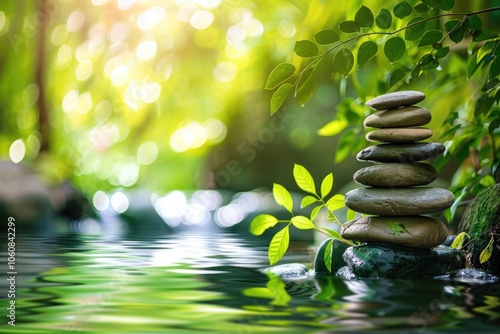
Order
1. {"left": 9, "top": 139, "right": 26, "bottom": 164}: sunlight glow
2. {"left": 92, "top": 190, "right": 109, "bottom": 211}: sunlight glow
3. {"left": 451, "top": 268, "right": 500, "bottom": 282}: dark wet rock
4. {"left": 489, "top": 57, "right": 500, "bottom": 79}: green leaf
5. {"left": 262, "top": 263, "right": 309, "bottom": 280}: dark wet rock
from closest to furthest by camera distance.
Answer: {"left": 489, "top": 57, "right": 500, "bottom": 79}: green leaf
{"left": 451, "top": 268, "right": 500, "bottom": 282}: dark wet rock
{"left": 262, "top": 263, "right": 309, "bottom": 280}: dark wet rock
{"left": 92, "top": 190, "right": 109, "bottom": 211}: sunlight glow
{"left": 9, "top": 139, "right": 26, "bottom": 164}: sunlight glow

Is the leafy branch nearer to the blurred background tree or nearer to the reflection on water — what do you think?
the reflection on water

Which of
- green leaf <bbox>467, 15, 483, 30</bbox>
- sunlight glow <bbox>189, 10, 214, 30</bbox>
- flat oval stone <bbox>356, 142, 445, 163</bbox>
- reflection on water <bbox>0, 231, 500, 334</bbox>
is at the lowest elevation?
reflection on water <bbox>0, 231, 500, 334</bbox>

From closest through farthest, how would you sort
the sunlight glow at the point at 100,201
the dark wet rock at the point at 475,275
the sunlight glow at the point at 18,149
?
1. the dark wet rock at the point at 475,275
2. the sunlight glow at the point at 100,201
3. the sunlight glow at the point at 18,149

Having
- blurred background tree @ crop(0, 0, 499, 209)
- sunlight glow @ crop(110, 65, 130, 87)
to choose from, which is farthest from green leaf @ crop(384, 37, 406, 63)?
sunlight glow @ crop(110, 65, 130, 87)

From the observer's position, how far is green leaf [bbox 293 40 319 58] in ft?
6.68

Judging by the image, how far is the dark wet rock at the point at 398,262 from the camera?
8.38ft

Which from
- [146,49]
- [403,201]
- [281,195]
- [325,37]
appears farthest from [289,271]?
[146,49]

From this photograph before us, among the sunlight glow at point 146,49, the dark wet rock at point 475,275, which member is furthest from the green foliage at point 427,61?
the sunlight glow at point 146,49

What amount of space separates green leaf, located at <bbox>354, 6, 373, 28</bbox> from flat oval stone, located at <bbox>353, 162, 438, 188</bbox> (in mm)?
761

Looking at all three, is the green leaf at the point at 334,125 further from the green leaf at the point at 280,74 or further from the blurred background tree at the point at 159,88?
the blurred background tree at the point at 159,88

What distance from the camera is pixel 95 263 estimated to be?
2.89m

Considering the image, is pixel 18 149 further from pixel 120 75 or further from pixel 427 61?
pixel 427 61

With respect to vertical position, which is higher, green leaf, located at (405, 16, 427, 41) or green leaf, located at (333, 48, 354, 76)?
green leaf, located at (405, 16, 427, 41)

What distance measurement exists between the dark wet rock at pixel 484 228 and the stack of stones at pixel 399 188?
0.18 m
